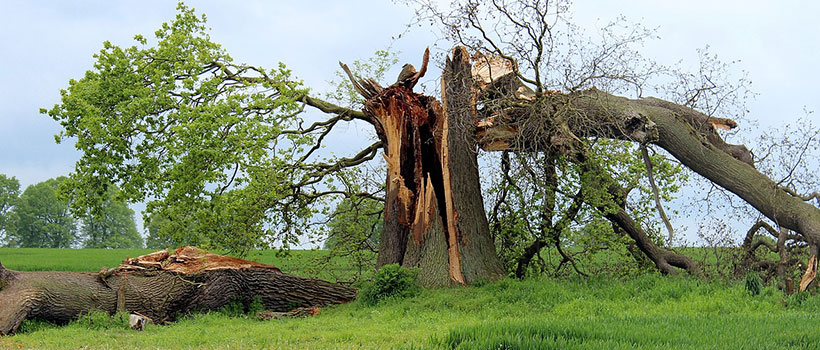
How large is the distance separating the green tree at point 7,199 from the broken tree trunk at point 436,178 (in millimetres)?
45691

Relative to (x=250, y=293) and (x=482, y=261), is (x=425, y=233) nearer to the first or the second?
(x=482, y=261)

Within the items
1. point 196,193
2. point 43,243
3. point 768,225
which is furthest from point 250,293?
point 43,243

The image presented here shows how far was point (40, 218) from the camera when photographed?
170 ft

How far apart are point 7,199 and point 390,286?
48541 mm

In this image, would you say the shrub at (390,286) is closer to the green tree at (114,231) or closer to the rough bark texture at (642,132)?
the rough bark texture at (642,132)

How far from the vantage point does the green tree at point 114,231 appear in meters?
53.7

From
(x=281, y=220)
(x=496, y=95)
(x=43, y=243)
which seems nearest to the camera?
(x=496, y=95)

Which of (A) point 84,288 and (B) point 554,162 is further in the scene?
(B) point 554,162

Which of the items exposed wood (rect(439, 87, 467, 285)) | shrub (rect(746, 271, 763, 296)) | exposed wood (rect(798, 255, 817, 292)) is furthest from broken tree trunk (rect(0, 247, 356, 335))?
exposed wood (rect(798, 255, 817, 292))

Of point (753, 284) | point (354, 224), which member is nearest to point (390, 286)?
point (354, 224)

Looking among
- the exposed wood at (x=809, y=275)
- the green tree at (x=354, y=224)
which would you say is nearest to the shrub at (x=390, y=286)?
the green tree at (x=354, y=224)

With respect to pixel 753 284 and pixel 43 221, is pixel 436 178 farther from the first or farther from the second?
pixel 43 221

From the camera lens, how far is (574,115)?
44.2 ft

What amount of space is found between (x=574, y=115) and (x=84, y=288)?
375 inches
